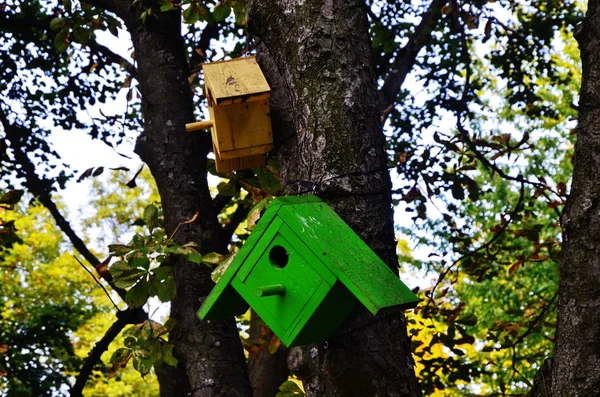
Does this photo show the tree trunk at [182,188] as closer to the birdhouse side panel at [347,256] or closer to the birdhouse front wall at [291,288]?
the birdhouse front wall at [291,288]

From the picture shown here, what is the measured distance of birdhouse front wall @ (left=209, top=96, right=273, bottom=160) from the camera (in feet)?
8.63

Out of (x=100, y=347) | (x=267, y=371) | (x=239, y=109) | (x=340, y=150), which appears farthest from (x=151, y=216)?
(x=267, y=371)

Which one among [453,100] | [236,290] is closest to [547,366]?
[236,290]

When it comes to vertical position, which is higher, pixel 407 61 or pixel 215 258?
pixel 407 61

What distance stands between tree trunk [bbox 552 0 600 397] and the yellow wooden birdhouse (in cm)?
114

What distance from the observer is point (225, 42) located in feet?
23.5

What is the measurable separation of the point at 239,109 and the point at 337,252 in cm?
91

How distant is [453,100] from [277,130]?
4.16m

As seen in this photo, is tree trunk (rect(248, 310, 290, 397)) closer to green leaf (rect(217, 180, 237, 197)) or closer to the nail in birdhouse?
green leaf (rect(217, 180, 237, 197))

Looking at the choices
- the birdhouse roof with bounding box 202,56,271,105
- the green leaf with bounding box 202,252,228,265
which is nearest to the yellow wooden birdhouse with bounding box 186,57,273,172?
the birdhouse roof with bounding box 202,56,271,105

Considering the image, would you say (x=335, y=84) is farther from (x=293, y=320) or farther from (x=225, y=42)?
(x=225, y=42)

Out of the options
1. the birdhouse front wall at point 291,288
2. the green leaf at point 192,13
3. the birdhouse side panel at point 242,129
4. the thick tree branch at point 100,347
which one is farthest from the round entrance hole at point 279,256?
the thick tree branch at point 100,347

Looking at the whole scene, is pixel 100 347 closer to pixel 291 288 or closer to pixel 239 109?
pixel 239 109

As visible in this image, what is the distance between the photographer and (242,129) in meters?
2.71
